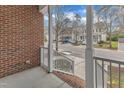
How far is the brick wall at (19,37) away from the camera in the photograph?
5.75 meters

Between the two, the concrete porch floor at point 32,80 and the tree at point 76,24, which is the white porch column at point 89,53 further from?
the tree at point 76,24

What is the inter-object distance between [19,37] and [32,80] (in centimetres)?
158

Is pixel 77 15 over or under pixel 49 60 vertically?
over

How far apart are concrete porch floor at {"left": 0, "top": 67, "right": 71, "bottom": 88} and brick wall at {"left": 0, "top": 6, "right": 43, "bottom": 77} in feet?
1.12

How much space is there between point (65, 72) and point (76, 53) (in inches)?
52.1

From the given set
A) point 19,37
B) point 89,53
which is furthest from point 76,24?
point 89,53

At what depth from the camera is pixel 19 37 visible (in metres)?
6.14

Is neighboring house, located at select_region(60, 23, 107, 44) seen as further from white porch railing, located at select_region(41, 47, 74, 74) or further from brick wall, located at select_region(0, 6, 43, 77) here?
brick wall, located at select_region(0, 6, 43, 77)

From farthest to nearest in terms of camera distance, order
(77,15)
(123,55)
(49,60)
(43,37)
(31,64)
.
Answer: (77,15) → (43,37) → (31,64) → (49,60) → (123,55)

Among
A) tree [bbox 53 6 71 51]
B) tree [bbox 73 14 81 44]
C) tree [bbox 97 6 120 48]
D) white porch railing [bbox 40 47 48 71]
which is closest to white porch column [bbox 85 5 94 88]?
tree [bbox 97 6 120 48]

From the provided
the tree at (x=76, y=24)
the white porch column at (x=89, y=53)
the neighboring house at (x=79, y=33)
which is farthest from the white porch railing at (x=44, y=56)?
the white porch column at (x=89, y=53)

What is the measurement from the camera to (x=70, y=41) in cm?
687

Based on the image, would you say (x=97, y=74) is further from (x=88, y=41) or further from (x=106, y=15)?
(x=106, y=15)
